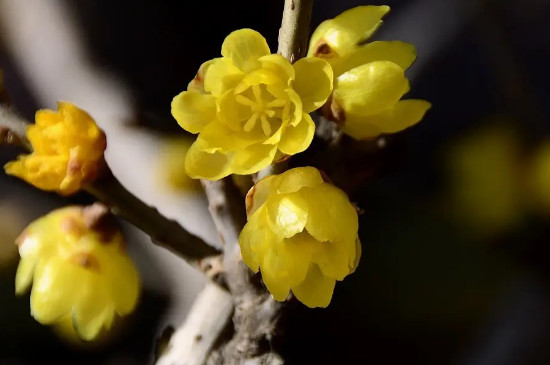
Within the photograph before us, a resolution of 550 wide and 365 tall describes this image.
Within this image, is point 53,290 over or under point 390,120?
under

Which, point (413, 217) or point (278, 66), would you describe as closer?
point (278, 66)

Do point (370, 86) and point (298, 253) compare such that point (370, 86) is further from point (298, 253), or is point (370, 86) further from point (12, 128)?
point (12, 128)

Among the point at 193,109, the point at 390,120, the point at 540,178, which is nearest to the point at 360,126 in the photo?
the point at 390,120

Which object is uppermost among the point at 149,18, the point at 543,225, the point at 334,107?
the point at 334,107

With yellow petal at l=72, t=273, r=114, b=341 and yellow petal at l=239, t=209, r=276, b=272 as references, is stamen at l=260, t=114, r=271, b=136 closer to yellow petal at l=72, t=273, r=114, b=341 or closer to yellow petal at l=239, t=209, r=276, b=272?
yellow petal at l=239, t=209, r=276, b=272

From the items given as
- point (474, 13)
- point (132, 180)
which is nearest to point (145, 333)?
point (132, 180)

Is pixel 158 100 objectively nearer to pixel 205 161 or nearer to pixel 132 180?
pixel 132 180
